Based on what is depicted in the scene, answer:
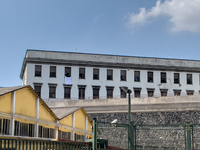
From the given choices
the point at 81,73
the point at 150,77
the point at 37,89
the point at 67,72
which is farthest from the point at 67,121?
the point at 150,77

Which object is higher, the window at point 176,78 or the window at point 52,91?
the window at point 176,78

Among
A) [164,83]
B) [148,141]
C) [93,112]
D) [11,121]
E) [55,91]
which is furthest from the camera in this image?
[164,83]

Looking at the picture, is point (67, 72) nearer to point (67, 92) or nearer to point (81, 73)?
point (81, 73)

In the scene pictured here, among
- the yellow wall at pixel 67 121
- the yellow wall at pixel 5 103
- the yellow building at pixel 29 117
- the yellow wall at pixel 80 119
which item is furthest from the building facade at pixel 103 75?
the yellow wall at pixel 5 103

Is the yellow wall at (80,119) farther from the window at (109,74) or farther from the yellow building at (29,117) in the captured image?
the window at (109,74)

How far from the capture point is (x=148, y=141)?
30656mm

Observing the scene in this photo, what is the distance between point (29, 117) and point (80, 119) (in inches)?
281

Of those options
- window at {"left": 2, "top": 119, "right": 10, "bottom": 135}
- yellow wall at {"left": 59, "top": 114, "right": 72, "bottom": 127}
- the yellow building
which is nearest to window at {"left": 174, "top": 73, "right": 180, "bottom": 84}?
the yellow building

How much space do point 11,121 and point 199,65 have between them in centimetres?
4764

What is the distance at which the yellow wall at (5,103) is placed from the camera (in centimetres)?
1411

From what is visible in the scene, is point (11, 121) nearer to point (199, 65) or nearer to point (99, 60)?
point (99, 60)

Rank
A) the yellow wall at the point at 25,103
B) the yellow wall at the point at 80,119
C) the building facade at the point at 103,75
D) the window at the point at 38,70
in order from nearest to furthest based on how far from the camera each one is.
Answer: the yellow wall at the point at 25,103
the yellow wall at the point at 80,119
the window at the point at 38,70
the building facade at the point at 103,75

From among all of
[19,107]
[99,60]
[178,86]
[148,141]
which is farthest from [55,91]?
[19,107]

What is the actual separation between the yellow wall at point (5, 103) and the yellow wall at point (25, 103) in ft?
1.80
